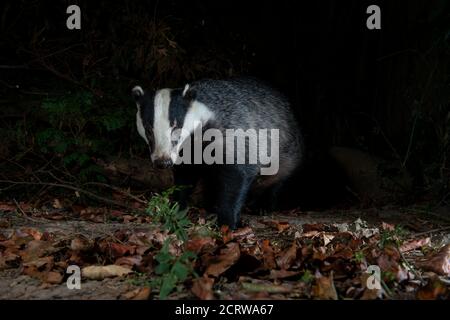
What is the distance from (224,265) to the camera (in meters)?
1.70

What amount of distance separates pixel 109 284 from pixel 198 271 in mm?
327

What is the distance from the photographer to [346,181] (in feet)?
15.9

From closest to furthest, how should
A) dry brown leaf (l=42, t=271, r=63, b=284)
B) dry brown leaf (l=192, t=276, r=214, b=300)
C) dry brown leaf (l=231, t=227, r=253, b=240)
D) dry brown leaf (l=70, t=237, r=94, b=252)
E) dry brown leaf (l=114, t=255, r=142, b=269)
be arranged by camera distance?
dry brown leaf (l=192, t=276, r=214, b=300) → dry brown leaf (l=42, t=271, r=63, b=284) → dry brown leaf (l=114, t=255, r=142, b=269) → dry brown leaf (l=70, t=237, r=94, b=252) → dry brown leaf (l=231, t=227, r=253, b=240)

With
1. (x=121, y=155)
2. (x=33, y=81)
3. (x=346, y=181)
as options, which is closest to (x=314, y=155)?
(x=346, y=181)

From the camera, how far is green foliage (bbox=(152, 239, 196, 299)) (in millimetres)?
1514

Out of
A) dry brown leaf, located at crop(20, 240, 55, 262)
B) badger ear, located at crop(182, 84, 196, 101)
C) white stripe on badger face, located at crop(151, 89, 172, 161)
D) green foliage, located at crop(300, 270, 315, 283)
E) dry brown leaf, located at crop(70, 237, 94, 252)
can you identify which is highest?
badger ear, located at crop(182, 84, 196, 101)

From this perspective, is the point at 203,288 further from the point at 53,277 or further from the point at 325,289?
the point at 53,277

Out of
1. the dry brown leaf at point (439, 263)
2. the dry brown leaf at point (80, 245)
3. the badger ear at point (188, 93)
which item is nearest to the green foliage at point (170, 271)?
the dry brown leaf at point (80, 245)

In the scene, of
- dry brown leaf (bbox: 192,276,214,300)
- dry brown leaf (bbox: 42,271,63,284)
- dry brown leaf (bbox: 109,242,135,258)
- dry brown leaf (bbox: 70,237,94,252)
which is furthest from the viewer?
dry brown leaf (bbox: 70,237,94,252)

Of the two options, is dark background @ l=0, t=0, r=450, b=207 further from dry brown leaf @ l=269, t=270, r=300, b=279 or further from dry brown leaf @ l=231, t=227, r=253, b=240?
dry brown leaf @ l=269, t=270, r=300, b=279

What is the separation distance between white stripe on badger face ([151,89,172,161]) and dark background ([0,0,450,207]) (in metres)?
1.28

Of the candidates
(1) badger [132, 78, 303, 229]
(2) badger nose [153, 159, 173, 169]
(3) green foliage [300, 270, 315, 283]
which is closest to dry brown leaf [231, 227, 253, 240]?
(1) badger [132, 78, 303, 229]

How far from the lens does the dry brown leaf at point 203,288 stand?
4.88 feet
